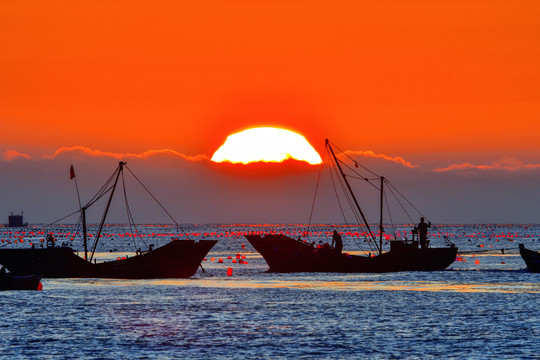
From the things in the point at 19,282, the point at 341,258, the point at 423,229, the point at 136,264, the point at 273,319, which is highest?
the point at 423,229

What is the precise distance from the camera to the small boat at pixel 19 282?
5969cm

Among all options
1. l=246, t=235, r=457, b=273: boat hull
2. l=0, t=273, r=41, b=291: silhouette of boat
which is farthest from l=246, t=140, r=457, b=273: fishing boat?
l=0, t=273, r=41, b=291: silhouette of boat

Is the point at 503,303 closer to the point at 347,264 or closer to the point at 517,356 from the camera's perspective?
the point at 517,356

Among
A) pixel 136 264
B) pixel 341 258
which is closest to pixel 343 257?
pixel 341 258

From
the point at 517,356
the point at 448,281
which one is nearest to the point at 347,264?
the point at 448,281

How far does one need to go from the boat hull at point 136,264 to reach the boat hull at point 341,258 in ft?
29.6

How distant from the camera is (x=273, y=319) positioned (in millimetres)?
44938

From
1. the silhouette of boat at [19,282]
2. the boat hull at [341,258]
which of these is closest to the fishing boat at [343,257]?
the boat hull at [341,258]

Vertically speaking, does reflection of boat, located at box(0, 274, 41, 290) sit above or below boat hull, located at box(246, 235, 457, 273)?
below

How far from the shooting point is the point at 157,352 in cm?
3447

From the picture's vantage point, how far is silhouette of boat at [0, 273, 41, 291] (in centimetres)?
5969

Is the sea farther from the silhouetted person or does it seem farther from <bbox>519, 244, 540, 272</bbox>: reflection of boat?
<bbox>519, 244, 540, 272</bbox>: reflection of boat

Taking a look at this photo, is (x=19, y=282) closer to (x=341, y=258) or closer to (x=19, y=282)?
(x=19, y=282)

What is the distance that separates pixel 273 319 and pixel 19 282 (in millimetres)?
23265
